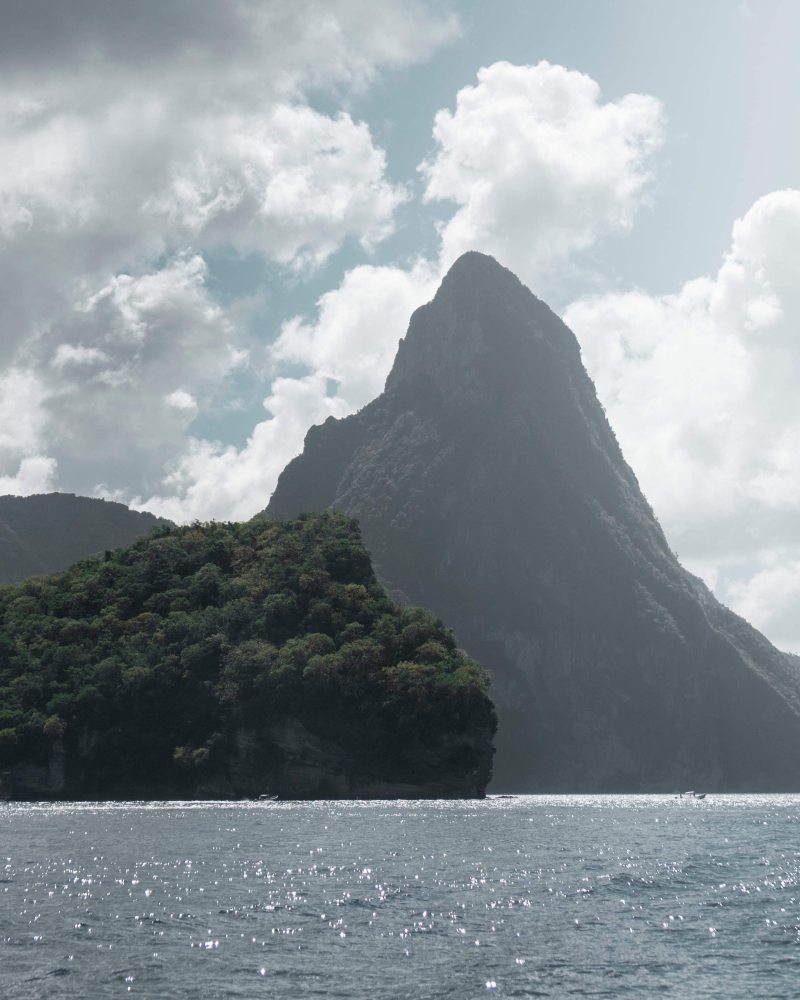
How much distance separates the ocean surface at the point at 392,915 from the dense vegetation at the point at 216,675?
63.0 metres

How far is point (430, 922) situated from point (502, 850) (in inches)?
1120

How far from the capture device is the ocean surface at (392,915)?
3484 centimetres

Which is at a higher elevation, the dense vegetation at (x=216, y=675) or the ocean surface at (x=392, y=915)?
the dense vegetation at (x=216, y=675)

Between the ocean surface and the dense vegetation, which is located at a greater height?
the dense vegetation

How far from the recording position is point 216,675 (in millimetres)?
153750

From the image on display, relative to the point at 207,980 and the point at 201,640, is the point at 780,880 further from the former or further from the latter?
the point at 201,640

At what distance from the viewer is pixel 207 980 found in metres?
34.2

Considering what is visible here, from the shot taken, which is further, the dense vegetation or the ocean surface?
the dense vegetation

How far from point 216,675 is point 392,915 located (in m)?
111

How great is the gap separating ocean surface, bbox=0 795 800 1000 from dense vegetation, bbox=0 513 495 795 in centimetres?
6296

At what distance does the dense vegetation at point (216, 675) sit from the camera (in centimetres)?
14700

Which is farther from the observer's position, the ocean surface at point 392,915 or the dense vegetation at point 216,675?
the dense vegetation at point 216,675

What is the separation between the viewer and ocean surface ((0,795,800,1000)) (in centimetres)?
3484

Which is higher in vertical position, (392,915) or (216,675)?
(216,675)
